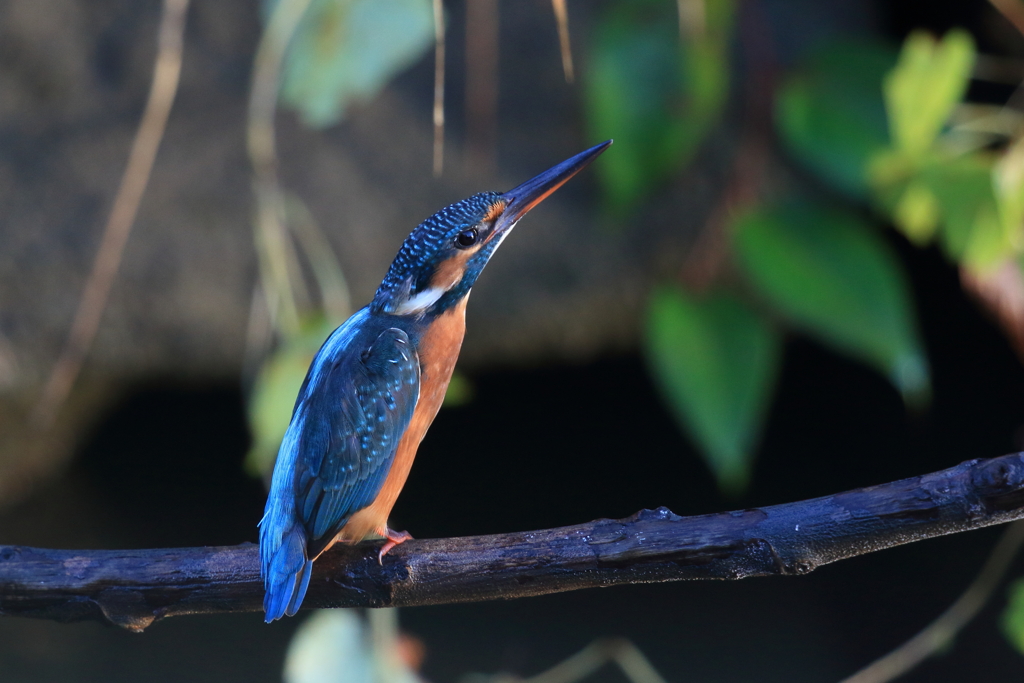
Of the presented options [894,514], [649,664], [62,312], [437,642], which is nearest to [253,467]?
[62,312]

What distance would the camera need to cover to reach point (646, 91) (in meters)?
1.17

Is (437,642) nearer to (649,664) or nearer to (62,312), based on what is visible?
(649,664)

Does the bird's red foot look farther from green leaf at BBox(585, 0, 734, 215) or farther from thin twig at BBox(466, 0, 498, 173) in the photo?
Answer: thin twig at BBox(466, 0, 498, 173)

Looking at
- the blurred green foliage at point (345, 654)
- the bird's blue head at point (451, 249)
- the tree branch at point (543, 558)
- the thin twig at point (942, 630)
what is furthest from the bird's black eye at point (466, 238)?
the thin twig at point (942, 630)

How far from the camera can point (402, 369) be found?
2.04ft

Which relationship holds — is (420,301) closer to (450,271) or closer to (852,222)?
(450,271)

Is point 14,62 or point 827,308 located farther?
point 14,62

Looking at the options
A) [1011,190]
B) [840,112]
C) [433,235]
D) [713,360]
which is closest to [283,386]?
[433,235]

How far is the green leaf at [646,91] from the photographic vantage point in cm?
116

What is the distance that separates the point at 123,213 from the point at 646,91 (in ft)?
2.20

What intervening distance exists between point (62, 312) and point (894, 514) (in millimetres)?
1347

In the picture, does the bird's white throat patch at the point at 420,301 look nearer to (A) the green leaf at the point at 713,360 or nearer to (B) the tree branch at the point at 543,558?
(B) the tree branch at the point at 543,558

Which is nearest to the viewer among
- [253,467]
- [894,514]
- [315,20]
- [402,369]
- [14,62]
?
[894,514]

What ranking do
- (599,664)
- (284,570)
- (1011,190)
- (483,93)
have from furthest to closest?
(599,664) → (483,93) → (1011,190) → (284,570)
